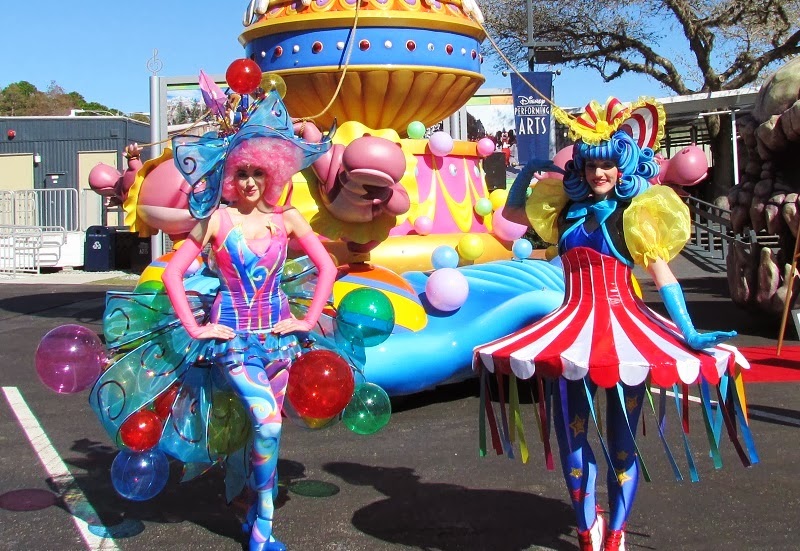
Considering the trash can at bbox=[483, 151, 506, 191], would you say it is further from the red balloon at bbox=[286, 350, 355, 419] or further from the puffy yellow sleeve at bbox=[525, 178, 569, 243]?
the red balloon at bbox=[286, 350, 355, 419]

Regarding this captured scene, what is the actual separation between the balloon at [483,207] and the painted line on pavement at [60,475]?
4.04 m

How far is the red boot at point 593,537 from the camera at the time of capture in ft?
11.5

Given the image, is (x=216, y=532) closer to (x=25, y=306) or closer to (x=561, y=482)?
(x=561, y=482)

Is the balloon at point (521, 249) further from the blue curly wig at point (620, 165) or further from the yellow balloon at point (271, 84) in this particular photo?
the blue curly wig at point (620, 165)

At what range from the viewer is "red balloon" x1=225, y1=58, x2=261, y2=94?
3.96 meters

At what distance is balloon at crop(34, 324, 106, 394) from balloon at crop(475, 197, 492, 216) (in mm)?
4805

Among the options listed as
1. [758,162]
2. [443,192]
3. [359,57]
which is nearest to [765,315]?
[758,162]

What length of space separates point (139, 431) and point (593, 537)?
6.05ft

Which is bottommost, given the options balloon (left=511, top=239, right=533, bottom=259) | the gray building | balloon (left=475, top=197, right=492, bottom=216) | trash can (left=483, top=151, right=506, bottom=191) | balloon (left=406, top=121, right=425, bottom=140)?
balloon (left=511, top=239, right=533, bottom=259)

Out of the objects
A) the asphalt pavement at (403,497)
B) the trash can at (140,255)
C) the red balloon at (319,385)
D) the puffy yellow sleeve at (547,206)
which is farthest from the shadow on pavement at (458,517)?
the trash can at (140,255)

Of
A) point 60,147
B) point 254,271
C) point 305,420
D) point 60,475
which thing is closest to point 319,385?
point 305,420

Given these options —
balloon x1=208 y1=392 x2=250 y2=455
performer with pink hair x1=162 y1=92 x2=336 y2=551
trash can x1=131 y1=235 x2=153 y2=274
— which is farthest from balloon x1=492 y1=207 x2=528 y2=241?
trash can x1=131 y1=235 x2=153 y2=274

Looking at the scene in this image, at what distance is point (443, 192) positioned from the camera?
7934 mm

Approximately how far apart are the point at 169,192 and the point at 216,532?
102 inches
